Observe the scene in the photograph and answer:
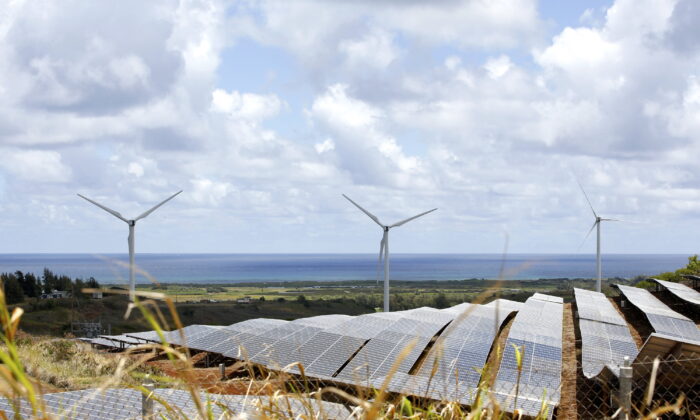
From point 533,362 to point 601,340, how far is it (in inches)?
163

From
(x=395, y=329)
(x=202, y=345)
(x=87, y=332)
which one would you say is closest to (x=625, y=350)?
(x=395, y=329)

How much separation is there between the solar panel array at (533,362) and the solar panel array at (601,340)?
2.84ft

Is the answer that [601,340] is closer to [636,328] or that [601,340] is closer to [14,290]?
[636,328]

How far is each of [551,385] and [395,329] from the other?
30.3 feet

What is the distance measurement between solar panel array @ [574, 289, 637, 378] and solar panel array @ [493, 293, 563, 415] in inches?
34.1

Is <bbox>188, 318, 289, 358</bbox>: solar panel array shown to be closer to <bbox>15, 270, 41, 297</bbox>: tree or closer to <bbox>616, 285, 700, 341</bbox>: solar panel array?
<bbox>616, 285, 700, 341</bbox>: solar panel array

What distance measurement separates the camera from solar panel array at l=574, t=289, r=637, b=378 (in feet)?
60.8

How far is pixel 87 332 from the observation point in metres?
47.3

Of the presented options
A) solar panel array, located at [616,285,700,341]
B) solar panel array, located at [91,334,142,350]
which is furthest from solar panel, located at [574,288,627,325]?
solar panel array, located at [91,334,142,350]

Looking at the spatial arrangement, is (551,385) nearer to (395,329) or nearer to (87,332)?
(395,329)

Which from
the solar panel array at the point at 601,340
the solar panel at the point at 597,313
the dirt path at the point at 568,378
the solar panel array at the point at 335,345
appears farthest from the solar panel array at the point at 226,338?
the solar panel at the point at 597,313

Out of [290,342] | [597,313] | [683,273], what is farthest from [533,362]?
[683,273]

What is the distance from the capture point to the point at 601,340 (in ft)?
74.4

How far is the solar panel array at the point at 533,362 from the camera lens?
13746mm
